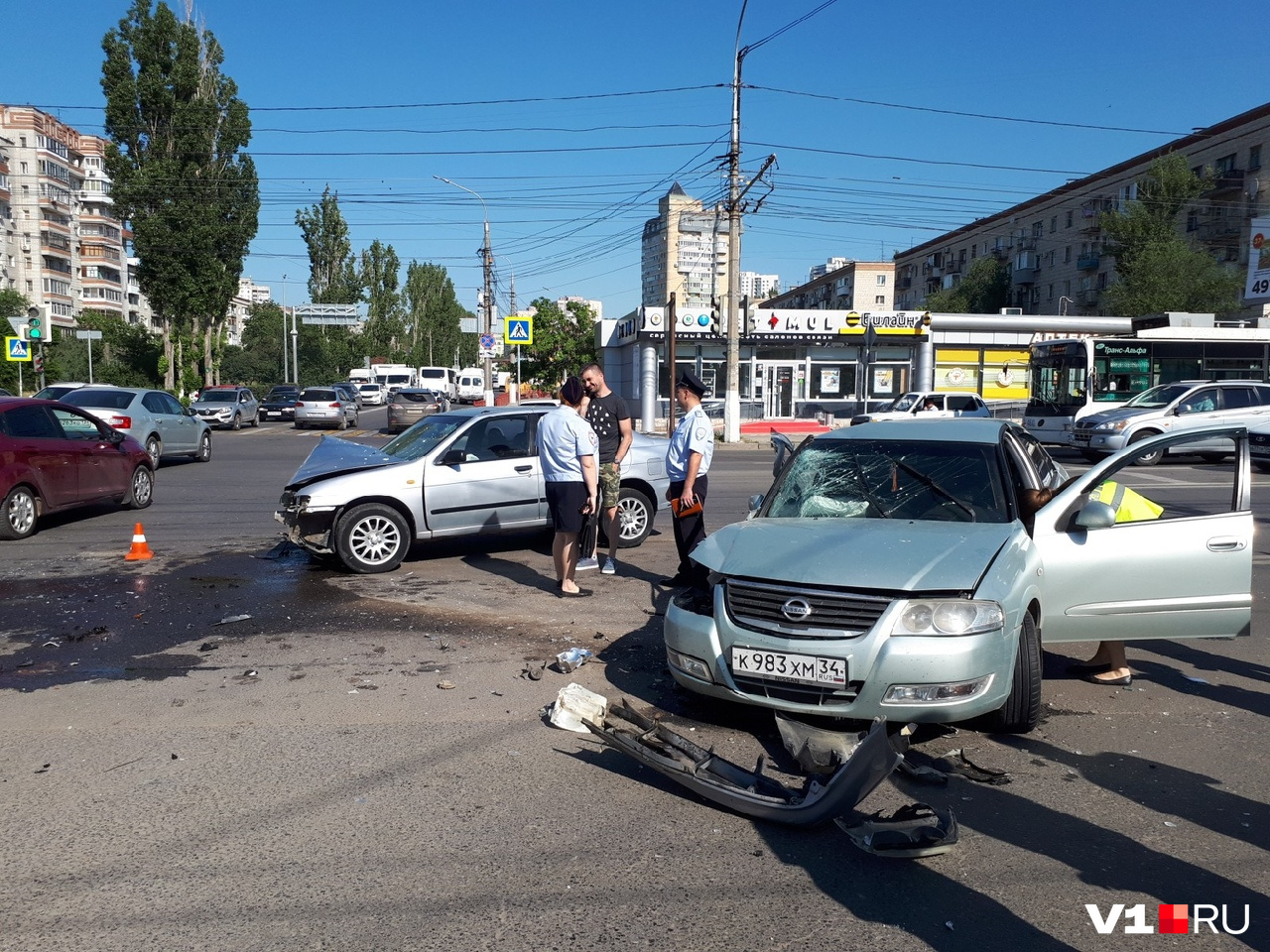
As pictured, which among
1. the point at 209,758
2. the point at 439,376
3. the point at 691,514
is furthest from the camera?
the point at 439,376

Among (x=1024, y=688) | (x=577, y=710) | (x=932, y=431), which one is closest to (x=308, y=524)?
(x=577, y=710)

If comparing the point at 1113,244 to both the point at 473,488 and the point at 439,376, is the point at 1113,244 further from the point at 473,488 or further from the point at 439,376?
the point at 473,488

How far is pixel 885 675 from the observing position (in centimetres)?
435

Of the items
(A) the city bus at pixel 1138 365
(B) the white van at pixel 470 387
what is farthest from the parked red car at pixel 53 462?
(B) the white van at pixel 470 387

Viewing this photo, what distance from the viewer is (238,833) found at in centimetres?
→ 383

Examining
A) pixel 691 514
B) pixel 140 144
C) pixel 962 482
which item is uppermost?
pixel 140 144

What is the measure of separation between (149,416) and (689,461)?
14.8 meters

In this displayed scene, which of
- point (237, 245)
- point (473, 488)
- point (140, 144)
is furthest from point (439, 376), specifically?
point (473, 488)

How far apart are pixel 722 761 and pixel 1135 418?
20.0 meters

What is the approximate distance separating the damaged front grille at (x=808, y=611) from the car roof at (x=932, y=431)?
5.96ft

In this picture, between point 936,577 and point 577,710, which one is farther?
point 577,710

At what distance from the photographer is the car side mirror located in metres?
5.19

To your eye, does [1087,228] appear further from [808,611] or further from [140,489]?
[808,611]

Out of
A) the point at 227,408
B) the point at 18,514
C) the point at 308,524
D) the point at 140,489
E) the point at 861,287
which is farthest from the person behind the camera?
the point at 861,287
